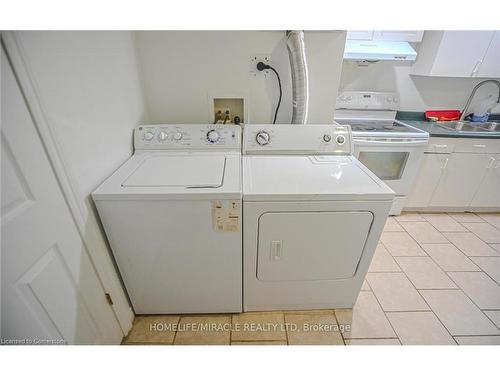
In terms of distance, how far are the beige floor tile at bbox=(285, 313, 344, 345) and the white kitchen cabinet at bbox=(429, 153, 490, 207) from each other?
77.9 inches

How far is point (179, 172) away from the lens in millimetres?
1245

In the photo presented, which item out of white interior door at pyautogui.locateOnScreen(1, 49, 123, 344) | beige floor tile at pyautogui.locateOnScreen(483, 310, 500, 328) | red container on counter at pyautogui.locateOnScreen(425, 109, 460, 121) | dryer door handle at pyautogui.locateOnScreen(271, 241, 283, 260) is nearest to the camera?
white interior door at pyautogui.locateOnScreen(1, 49, 123, 344)

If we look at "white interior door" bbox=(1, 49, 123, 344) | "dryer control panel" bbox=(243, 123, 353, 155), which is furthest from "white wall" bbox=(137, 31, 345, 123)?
"white interior door" bbox=(1, 49, 123, 344)

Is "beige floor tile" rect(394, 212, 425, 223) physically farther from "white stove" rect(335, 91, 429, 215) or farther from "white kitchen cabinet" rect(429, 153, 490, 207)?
"white kitchen cabinet" rect(429, 153, 490, 207)

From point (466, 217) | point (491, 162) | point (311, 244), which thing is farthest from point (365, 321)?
point (491, 162)

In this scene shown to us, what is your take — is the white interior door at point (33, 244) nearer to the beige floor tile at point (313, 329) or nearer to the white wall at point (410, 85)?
the beige floor tile at point (313, 329)

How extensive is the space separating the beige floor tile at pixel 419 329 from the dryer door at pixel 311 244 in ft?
1.70

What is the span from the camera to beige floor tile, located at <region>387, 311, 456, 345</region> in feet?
4.45

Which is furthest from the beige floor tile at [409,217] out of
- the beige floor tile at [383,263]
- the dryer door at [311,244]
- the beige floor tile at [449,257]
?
the dryer door at [311,244]

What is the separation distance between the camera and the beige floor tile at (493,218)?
2.44m

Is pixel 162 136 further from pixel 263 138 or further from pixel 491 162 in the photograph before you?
pixel 491 162

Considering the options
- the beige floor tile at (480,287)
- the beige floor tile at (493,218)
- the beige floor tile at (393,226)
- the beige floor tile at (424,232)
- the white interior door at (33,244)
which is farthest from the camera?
the beige floor tile at (493,218)

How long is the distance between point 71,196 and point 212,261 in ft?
2.40

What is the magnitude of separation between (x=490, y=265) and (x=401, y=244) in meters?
0.68
